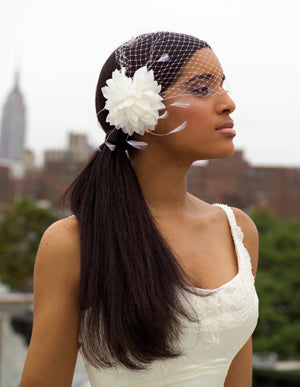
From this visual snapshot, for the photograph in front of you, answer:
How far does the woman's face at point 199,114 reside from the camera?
4.89ft

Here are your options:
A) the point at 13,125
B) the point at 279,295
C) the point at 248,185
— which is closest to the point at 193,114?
the point at 279,295

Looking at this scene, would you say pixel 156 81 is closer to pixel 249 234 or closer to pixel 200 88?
pixel 200 88

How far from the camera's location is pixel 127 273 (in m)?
1.39

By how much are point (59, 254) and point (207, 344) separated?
0.49 meters

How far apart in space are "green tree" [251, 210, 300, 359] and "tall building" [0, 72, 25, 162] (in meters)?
125

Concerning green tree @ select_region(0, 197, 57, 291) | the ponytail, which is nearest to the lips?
the ponytail

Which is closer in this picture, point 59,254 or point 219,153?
point 59,254

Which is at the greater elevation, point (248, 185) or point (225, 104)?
point (225, 104)

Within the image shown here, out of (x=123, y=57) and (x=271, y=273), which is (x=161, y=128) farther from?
(x=271, y=273)

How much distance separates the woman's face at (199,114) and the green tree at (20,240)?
82.0 feet

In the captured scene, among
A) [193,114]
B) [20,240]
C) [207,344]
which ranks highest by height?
[193,114]

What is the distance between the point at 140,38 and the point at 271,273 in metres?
17.8

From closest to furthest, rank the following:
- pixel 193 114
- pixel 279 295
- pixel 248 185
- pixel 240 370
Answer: pixel 193 114 → pixel 240 370 → pixel 279 295 → pixel 248 185

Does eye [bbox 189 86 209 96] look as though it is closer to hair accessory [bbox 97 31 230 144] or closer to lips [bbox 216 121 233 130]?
hair accessory [bbox 97 31 230 144]
